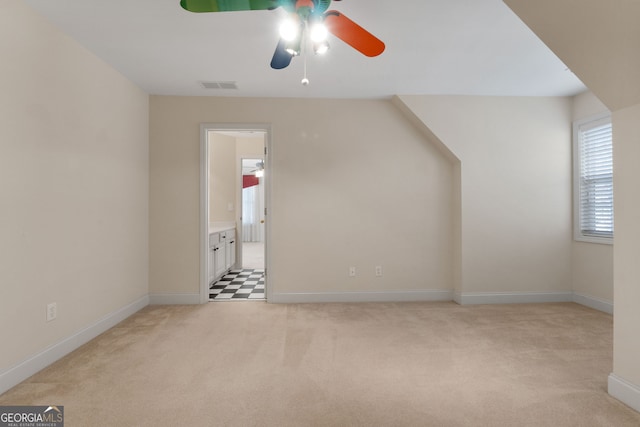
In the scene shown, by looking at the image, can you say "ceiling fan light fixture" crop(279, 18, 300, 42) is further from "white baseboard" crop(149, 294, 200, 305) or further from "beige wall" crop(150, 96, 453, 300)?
"white baseboard" crop(149, 294, 200, 305)

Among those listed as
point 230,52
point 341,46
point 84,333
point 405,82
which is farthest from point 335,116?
point 84,333

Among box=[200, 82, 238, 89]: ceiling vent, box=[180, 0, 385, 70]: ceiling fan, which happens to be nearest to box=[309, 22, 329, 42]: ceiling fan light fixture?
box=[180, 0, 385, 70]: ceiling fan

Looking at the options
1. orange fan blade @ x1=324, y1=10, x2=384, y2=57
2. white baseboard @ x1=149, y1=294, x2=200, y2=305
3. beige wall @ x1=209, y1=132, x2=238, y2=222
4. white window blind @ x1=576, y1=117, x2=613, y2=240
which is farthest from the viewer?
beige wall @ x1=209, y1=132, x2=238, y2=222

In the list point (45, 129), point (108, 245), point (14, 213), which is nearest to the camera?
point (14, 213)

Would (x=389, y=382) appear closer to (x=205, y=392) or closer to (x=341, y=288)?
(x=205, y=392)

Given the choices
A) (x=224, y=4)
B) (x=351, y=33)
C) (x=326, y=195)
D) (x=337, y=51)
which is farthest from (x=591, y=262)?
(x=224, y=4)

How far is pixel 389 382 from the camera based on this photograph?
2.03m

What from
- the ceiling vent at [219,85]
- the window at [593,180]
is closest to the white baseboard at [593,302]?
the window at [593,180]

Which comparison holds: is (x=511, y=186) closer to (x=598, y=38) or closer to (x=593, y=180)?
(x=593, y=180)

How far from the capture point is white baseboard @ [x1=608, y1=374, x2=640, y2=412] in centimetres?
176

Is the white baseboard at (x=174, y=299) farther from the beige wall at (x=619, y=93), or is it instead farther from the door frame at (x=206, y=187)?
the beige wall at (x=619, y=93)

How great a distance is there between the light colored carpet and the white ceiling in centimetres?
250

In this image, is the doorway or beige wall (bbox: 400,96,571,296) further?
the doorway

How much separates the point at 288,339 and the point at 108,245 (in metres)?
1.95
